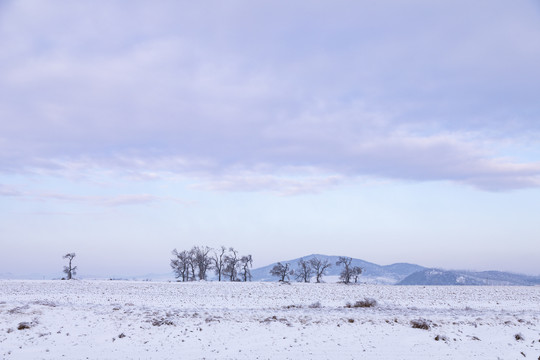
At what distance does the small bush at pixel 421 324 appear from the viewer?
23347 mm

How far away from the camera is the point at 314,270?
109500 millimetres

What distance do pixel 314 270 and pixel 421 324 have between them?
87759 millimetres

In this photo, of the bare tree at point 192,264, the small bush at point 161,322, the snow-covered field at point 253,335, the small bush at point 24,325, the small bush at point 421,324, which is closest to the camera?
the snow-covered field at point 253,335

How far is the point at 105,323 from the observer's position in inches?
942

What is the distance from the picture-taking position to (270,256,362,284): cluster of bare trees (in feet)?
338

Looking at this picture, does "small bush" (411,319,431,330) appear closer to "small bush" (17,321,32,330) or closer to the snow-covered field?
the snow-covered field

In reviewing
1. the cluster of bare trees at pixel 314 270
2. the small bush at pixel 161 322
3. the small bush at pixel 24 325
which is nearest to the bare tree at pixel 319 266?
the cluster of bare trees at pixel 314 270

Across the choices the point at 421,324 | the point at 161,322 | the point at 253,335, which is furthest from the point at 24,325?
the point at 421,324

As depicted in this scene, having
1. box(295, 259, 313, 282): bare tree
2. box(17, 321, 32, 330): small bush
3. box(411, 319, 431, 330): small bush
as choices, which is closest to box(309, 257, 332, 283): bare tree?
box(295, 259, 313, 282): bare tree

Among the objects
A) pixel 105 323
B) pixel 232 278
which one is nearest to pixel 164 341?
pixel 105 323

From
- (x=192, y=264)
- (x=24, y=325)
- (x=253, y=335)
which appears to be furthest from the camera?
(x=192, y=264)

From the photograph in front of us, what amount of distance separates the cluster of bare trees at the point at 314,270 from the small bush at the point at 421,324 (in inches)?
3091

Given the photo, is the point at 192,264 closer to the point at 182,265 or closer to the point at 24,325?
the point at 182,265

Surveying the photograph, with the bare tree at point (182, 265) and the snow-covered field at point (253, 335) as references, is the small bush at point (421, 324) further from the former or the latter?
the bare tree at point (182, 265)
